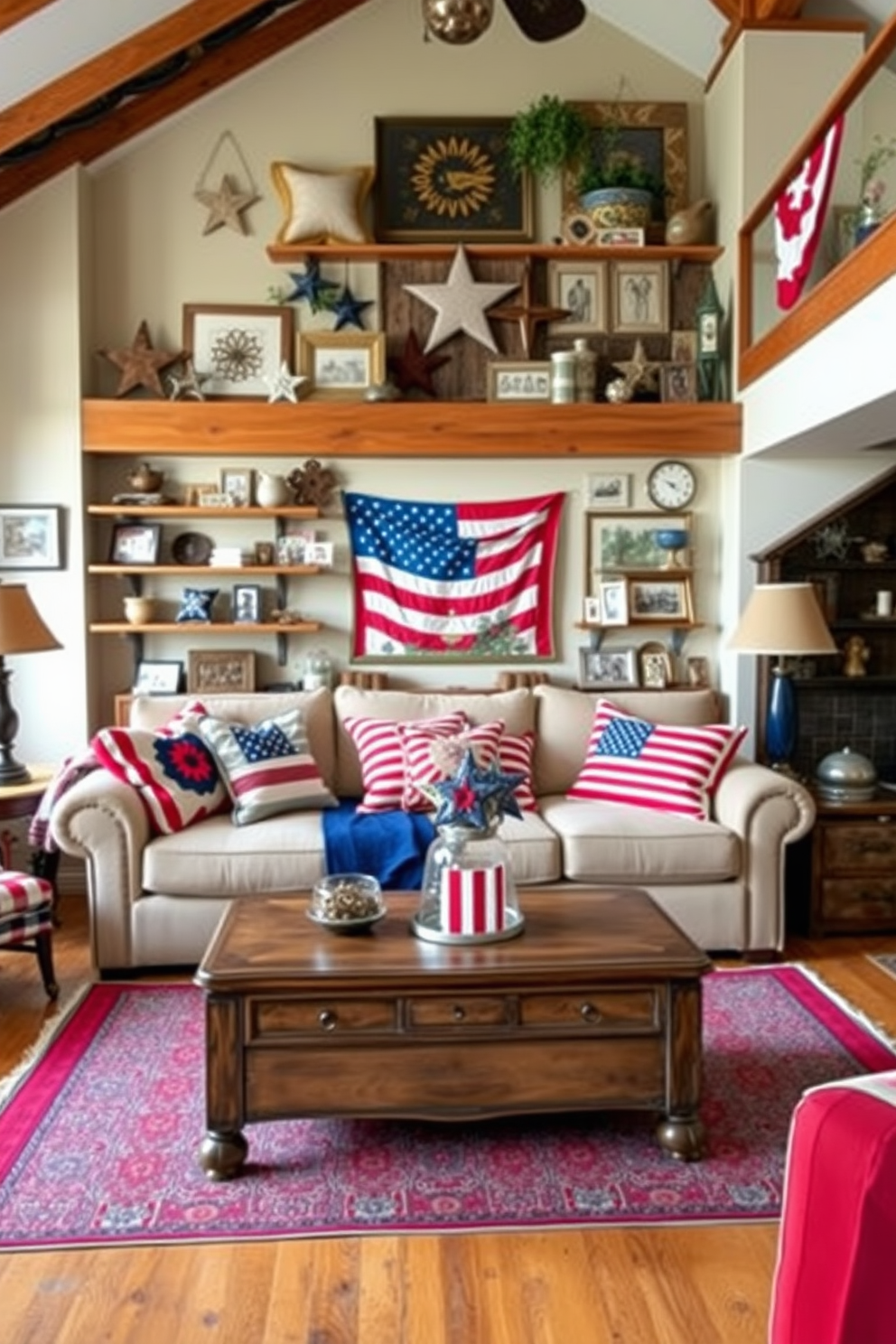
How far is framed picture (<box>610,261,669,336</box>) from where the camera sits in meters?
4.84

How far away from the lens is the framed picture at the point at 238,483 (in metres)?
4.76

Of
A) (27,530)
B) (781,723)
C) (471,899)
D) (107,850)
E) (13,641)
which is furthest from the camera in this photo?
(27,530)

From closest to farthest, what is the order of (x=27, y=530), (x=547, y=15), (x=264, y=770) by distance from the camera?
(x=547, y=15) → (x=264, y=770) → (x=27, y=530)

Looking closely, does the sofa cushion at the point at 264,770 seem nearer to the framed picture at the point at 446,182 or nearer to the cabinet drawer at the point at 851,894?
the cabinet drawer at the point at 851,894

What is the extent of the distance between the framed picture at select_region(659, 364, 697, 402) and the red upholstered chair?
3740 millimetres

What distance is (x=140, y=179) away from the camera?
15.6 feet

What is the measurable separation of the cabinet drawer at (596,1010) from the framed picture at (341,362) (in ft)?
10.3

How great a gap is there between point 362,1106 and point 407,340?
345 cm

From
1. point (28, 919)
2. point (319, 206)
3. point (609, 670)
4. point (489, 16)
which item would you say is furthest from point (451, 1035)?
point (319, 206)

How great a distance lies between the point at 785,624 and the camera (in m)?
4.10

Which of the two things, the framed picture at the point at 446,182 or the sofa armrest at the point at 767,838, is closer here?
the sofa armrest at the point at 767,838

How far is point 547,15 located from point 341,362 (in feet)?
8.09

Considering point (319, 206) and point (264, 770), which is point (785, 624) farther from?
point (319, 206)

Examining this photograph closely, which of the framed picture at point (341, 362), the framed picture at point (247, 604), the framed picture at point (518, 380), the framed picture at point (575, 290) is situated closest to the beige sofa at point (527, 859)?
the framed picture at point (247, 604)
